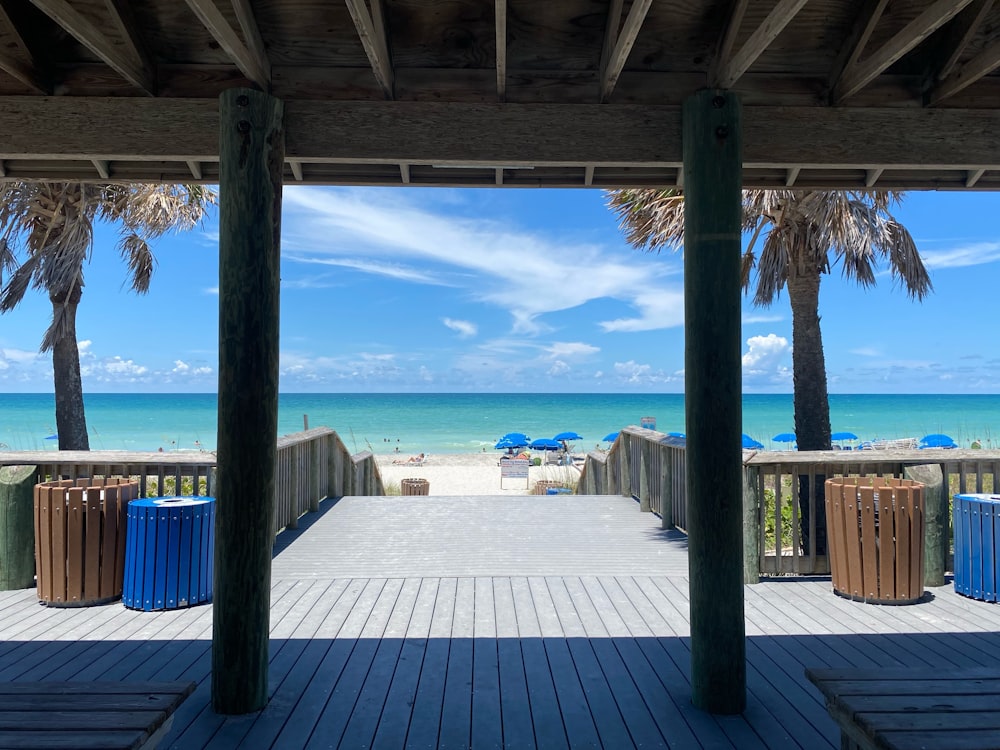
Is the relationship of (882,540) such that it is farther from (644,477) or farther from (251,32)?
(251,32)

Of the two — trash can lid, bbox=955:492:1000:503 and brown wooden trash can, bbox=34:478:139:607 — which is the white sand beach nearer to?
trash can lid, bbox=955:492:1000:503

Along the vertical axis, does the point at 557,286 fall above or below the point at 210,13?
above

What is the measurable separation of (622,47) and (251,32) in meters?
1.66

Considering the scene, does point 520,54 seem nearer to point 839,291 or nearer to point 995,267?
point 839,291

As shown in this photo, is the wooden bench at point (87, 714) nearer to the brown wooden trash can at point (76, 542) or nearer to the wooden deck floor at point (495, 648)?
the wooden deck floor at point (495, 648)

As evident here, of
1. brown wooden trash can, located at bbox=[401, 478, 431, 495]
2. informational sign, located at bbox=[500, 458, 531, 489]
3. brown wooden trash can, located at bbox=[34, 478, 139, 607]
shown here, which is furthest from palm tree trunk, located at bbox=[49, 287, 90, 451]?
informational sign, located at bbox=[500, 458, 531, 489]

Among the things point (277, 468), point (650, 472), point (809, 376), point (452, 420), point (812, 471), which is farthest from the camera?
point (452, 420)

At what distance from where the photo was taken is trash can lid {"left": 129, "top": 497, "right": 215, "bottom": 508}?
4.79 metres

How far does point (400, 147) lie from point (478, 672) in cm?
277

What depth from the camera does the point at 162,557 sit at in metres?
4.72

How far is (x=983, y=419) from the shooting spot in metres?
65.7

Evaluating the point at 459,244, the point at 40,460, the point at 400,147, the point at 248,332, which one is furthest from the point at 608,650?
the point at 459,244

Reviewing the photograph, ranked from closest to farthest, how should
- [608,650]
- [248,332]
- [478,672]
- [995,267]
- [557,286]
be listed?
[248,332]
[478,672]
[608,650]
[557,286]
[995,267]

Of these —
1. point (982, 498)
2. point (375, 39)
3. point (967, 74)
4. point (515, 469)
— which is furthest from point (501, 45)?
point (515, 469)
